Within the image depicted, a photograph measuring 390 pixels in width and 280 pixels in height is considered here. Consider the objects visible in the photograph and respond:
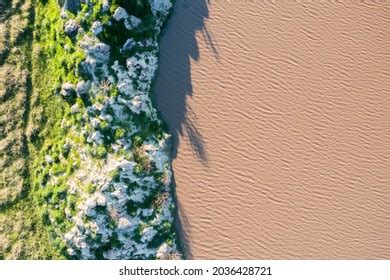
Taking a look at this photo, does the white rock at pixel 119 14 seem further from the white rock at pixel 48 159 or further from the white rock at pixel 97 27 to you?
the white rock at pixel 48 159

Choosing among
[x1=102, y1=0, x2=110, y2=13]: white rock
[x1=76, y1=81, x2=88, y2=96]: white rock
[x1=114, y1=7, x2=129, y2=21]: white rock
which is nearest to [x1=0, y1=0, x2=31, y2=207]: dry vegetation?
[x1=76, y1=81, x2=88, y2=96]: white rock

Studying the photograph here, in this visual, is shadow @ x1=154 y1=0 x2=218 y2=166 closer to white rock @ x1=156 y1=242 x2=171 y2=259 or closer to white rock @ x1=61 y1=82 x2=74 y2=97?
white rock @ x1=61 y1=82 x2=74 y2=97

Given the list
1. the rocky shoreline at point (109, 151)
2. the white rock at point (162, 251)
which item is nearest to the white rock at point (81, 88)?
the rocky shoreline at point (109, 151)

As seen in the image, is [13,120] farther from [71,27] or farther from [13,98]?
[71,27]

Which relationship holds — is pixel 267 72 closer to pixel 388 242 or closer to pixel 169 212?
pixel 169 212

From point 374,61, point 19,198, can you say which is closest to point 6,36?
point 19,198

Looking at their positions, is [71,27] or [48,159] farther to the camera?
[48,159]

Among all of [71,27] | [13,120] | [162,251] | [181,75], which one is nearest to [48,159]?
[13,120]
